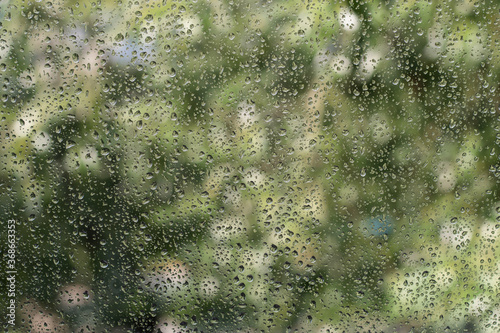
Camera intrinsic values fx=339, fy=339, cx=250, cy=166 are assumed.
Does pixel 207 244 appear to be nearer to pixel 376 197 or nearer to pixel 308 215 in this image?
pixel 308 215

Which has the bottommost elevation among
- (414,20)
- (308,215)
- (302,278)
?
(302,278)

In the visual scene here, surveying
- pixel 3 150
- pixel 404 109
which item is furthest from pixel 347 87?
pixel 3 150

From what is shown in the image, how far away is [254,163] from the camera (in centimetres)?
72

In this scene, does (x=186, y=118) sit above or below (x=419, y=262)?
above

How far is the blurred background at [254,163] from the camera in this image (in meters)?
0.68

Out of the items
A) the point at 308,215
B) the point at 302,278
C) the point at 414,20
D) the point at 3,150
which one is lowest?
the point at 302,278

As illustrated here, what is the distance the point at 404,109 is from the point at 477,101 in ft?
0.50

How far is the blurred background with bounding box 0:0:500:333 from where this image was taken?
0.68m

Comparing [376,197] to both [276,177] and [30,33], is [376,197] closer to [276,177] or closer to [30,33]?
[276,177]

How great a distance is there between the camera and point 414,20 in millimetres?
675

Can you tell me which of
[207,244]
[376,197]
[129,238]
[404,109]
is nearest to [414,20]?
[404,109]

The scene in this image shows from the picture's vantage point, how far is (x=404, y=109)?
0.70m

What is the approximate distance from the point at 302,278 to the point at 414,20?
0.58m

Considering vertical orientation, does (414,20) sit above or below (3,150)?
above
